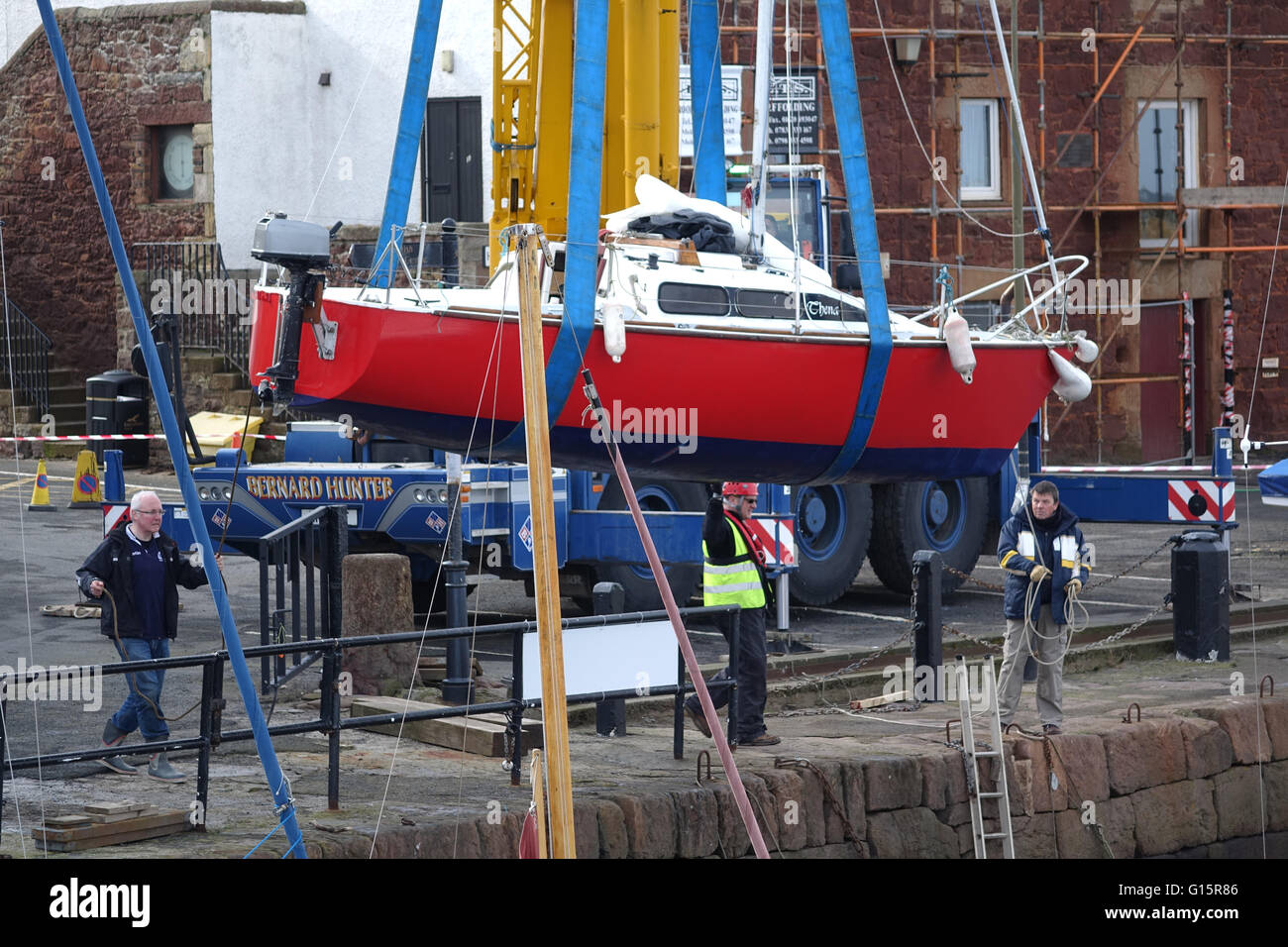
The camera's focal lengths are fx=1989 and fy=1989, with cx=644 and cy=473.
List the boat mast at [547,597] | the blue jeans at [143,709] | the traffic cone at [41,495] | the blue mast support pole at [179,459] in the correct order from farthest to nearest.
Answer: the traffic cone at [41,495]
the blue jeans at [143,709]
the blue mast support pole at [179,459]
the boat mast at [547,597]

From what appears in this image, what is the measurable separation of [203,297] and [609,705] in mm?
16286

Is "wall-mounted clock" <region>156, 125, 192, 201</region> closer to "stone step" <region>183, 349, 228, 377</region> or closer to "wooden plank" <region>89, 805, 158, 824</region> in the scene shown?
"stone step" <region>183, 349, 228, 377</region>

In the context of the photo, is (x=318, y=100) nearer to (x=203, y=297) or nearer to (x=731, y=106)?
(x=203, y=297)

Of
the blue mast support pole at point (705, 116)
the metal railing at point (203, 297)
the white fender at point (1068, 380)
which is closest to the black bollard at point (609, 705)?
the blue mast support pole at point (705, 116)

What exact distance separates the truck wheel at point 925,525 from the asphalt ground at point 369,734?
341 mm

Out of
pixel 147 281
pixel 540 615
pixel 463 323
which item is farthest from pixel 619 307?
pixel 147 281

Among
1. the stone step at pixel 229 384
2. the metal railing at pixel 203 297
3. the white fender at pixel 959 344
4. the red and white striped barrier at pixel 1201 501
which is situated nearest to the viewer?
the white fender at pixel 959 344

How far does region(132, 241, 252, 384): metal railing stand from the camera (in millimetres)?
26031

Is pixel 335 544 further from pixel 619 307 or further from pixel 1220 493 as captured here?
pixel 1220 493

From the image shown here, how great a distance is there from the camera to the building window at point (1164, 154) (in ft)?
92.9

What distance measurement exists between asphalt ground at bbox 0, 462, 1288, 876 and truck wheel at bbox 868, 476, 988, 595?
1.12ft

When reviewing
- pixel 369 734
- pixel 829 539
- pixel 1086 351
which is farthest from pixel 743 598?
pixel 829 539

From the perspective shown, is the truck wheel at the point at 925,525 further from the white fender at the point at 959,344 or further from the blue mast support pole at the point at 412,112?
the blue mast support pole at the point at 412,112

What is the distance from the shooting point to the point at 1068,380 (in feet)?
49.9
